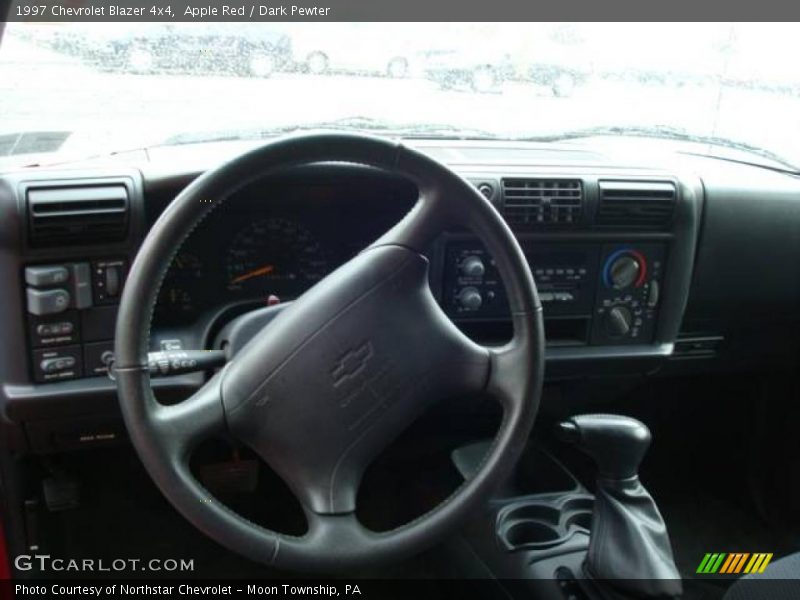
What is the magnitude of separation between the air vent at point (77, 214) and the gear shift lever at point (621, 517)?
3.39 feet

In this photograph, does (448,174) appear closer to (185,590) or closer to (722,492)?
(185,590)

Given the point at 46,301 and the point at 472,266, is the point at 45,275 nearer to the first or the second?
the point at 46,301

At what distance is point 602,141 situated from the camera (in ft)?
8.11

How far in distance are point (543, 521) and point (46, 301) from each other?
50.4 inches

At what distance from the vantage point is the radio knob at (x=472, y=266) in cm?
195

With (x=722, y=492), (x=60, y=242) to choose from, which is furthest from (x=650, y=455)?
(x=60, y=242)

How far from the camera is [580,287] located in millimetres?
2111

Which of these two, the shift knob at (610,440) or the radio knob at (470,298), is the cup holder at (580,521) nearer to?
the shift knob at (610,440)

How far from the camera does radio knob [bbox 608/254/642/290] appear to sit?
213cm

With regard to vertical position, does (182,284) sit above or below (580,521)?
above
